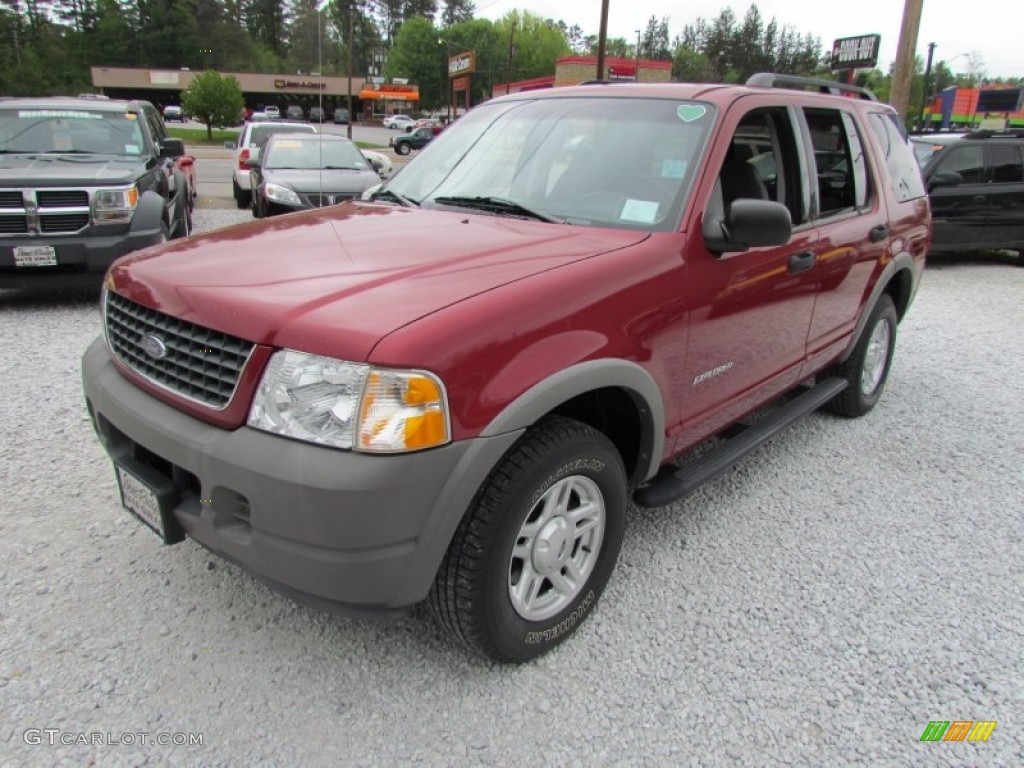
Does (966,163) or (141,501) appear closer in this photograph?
(141,501)

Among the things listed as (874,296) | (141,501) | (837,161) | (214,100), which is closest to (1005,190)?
(874,296)

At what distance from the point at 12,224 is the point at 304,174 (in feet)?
14.8

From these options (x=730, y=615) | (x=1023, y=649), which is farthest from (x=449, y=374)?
(x=1023, y=649)

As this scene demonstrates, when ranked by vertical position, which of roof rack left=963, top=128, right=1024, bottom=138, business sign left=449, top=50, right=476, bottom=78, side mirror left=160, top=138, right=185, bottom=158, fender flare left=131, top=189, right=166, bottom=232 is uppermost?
business sign left=449, top=50, right=476, bottom=78

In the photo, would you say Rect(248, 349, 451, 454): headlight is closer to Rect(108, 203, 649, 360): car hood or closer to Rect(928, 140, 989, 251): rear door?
Rect(108, 203, 649, 360): car hood

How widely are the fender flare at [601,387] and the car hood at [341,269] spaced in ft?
1.09

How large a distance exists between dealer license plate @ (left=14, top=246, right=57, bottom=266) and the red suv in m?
3.96

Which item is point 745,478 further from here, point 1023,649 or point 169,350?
point 169,350

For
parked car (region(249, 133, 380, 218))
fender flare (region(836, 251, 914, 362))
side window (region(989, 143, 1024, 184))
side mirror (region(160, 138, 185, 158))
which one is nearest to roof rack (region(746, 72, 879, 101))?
fender flare (region(836, 251, 914, 362))

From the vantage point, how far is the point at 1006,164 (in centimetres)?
1015

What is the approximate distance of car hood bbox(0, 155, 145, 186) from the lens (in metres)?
5.93

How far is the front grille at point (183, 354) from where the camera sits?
1964 millimetres

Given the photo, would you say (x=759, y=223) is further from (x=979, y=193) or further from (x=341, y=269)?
(x=979, y=193)

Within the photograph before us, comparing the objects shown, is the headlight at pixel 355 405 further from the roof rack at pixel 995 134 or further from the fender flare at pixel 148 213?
the roof rack at pixel 995 134
